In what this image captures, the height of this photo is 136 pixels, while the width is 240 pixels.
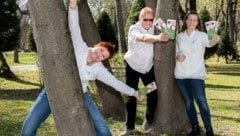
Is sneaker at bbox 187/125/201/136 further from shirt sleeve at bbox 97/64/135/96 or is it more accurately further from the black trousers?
shirt sleeve at bbox 97/64/135/96

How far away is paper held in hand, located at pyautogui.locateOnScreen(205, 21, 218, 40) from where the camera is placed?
6804 millimetres

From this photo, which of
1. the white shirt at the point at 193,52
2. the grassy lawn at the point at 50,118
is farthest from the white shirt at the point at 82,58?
the grassy lawn at the point at 50,118

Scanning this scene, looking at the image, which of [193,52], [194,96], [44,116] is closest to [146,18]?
[193,52]

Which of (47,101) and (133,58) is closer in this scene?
(47,101)

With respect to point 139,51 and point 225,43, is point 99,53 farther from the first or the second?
point 225,43

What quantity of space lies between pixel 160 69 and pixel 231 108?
5.82m

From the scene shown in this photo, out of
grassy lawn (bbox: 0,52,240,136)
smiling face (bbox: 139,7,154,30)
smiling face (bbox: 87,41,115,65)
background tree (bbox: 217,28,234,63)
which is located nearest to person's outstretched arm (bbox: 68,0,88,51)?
smiling face (bbox: 87,41,115,65)

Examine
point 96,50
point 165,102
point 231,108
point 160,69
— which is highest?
point 96,50

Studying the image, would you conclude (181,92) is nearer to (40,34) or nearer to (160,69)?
(160,69)

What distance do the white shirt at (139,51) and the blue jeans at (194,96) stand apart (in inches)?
24.1

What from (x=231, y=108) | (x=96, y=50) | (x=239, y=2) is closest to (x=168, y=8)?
(x=96, y=50)

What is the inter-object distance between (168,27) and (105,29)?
29.7 m

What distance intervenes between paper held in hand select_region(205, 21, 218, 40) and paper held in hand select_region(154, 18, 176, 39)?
1.57 ft

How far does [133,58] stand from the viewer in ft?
23.5
